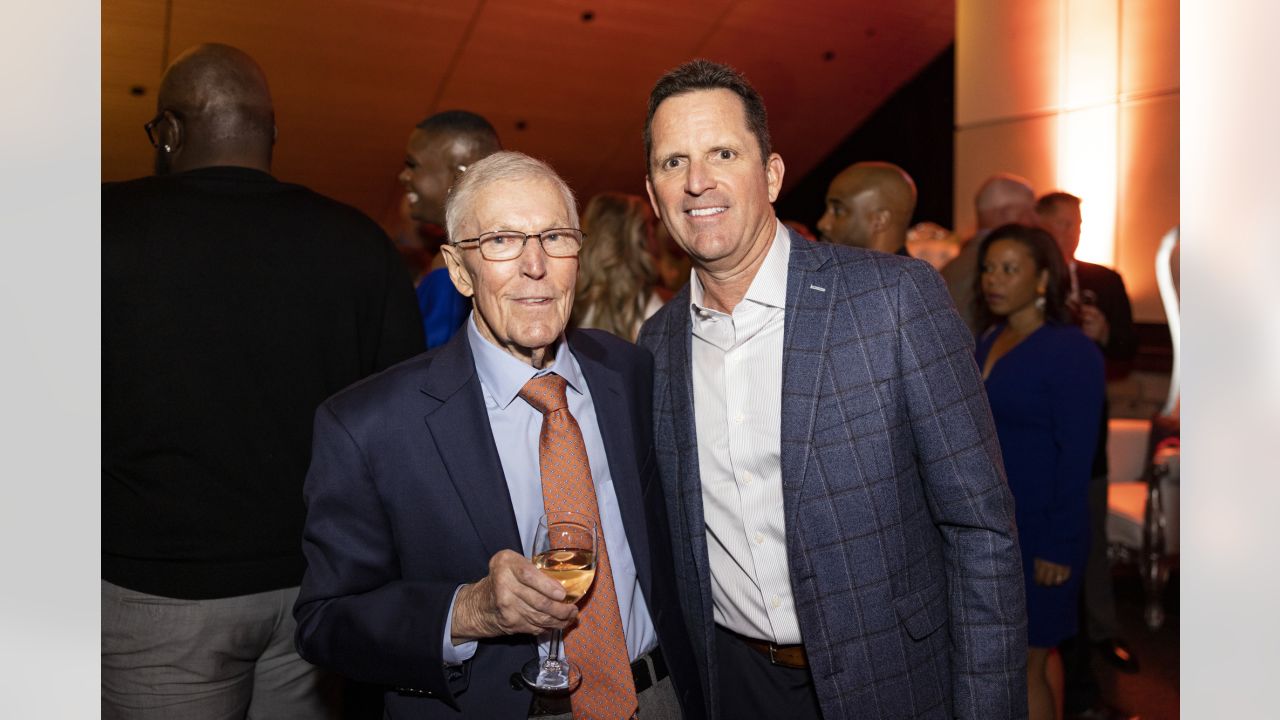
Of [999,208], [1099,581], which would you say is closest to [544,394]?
[999,208]

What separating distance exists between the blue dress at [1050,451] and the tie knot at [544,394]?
210cm

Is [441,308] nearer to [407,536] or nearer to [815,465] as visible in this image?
[407,536]

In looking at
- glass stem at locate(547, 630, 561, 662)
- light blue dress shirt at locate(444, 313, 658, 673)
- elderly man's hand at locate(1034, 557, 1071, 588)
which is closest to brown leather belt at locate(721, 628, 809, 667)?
light blue dress shirt at locate(444, 313, 658, 673)

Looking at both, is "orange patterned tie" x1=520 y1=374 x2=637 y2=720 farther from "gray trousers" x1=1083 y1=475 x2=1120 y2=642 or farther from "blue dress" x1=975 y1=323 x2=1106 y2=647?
"gray trousers" x1=1083 y1=475 x2=1120 y2=642

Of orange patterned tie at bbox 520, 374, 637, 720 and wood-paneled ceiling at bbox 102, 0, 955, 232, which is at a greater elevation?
wood-paneled ceiling at bbox 102, 0, 955, 232

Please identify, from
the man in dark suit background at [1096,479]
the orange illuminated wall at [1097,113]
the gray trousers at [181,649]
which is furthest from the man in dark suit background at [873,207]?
the orange illuminated wall at [1097,113]

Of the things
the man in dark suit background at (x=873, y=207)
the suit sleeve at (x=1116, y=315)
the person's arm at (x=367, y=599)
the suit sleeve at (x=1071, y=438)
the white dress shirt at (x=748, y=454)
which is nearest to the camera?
the person's arm at (x=367, y=599)

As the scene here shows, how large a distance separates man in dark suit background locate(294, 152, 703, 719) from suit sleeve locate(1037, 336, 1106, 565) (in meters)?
1.98

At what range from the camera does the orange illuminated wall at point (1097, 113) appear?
6.43 metres

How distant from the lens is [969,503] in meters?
1.73

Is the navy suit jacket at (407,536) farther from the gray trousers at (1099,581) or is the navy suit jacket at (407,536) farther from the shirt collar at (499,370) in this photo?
the gray trousers at (1099,581)

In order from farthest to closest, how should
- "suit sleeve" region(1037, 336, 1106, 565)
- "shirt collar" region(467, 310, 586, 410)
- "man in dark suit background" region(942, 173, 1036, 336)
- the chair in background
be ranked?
the chair in background, "man in dark suit background" region(942, 173, 1036, 336), "suit sleeve" region(1037, 336, 1106, 565), "shirt collar" region(467, 310, 586, 410)

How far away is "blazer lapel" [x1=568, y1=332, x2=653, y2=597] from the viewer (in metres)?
1.72

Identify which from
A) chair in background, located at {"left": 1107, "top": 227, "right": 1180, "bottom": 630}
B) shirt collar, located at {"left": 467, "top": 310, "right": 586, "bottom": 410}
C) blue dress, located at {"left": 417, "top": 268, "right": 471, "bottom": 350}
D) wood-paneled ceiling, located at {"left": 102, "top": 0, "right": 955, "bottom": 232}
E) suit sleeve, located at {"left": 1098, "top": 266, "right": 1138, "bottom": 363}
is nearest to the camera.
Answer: shirt collar, located at {"left": 467, "top": 310, "right": 586, "bottom": 410}
